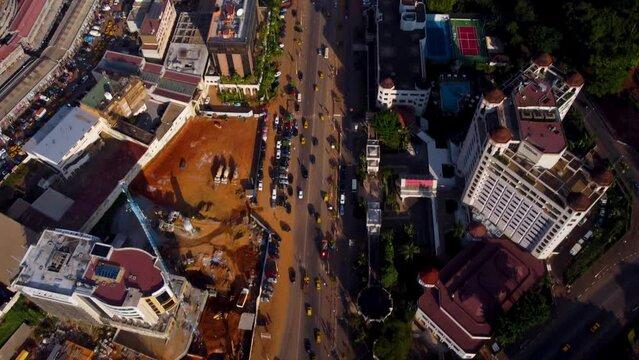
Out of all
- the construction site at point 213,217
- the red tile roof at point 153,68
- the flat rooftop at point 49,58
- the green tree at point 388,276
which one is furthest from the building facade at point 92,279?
the flat rooftop at point 49,58

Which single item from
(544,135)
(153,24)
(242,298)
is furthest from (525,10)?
(242,298)

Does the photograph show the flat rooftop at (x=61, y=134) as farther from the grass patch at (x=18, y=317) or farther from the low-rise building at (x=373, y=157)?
the low-rise building at (x=373, y=157)

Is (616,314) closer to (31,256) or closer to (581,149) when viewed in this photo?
(581,149)

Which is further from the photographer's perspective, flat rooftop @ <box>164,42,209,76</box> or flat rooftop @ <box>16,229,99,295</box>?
flat rooftop @ <box>164,42,209,76</box>

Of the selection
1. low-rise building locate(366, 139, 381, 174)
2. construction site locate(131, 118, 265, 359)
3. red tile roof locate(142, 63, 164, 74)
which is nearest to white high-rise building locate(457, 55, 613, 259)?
low-rise building locate(366, 139, 381, 174)

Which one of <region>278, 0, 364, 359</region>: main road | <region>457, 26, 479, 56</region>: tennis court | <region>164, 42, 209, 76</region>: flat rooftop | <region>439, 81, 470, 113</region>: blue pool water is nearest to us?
<region>278, 0, 364, 359</region>: main road

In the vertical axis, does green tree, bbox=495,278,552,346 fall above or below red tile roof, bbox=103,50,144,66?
below

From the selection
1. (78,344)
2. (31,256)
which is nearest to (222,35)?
(31,256)

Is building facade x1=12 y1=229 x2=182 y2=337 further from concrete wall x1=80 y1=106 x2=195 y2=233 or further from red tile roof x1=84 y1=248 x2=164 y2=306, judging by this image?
concrete wall x1=80 y1=106 x2=195 y2=233
